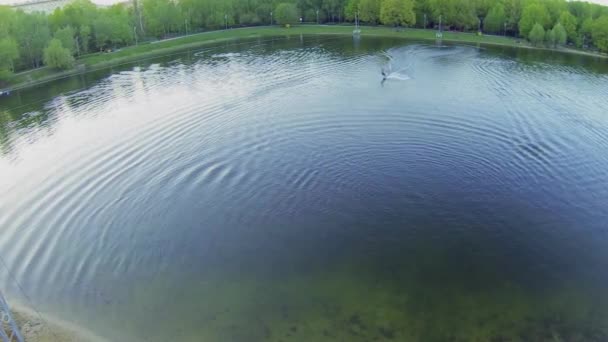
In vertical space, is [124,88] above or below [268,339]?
above

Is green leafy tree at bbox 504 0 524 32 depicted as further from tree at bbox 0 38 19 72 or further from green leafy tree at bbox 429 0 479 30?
tree at bbox 0 38 19 72

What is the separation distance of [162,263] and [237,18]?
9760cm

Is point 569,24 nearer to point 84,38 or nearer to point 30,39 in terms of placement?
point 84,38

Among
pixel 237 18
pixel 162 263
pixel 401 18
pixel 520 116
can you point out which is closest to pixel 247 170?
pixel 162 263

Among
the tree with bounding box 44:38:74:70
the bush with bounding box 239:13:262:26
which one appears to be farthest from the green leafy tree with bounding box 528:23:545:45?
the tree with bounding box 44:38:74:70

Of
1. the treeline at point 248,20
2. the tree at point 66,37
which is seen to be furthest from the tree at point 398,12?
the tree at point 66,37

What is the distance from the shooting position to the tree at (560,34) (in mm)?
83750

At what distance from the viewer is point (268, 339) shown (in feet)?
78.5

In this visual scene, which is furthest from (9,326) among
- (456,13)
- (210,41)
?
(456,13)

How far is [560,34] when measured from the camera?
83812mm

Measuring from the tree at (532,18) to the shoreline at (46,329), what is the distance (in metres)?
91.3

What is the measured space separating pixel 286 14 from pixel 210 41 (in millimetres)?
20911

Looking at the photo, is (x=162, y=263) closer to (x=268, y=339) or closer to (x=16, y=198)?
(x=268, y=339)

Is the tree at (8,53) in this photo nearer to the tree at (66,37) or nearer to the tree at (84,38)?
the tree at (66,37)
